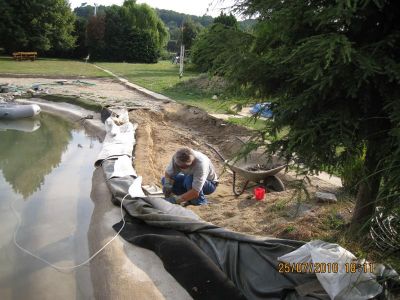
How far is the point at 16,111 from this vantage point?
13789 millimetres

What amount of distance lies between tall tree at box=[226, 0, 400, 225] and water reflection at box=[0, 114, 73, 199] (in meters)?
5.40

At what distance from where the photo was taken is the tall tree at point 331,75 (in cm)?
288

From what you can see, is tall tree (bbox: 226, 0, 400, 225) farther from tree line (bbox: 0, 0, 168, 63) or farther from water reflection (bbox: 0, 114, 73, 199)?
tree line (bbox: 0, 0, 168, 63)

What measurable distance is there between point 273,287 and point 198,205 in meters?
2.78

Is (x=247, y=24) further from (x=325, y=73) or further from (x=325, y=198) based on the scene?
(x=325, y=198)

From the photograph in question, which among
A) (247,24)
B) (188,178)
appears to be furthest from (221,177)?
(247,24)

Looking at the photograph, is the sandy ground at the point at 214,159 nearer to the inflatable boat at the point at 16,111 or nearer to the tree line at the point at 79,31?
Answer: the inflatable boat at the point at 16,111

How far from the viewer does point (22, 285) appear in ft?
14.9

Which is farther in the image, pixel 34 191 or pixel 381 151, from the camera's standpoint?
pixel 34 191

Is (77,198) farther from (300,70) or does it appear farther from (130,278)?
(300,70)

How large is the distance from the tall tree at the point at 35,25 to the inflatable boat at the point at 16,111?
22.0 m

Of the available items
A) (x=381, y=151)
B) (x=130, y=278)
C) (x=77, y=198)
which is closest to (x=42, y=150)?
(x=77, y=198)

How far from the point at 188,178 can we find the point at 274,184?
180 cm
